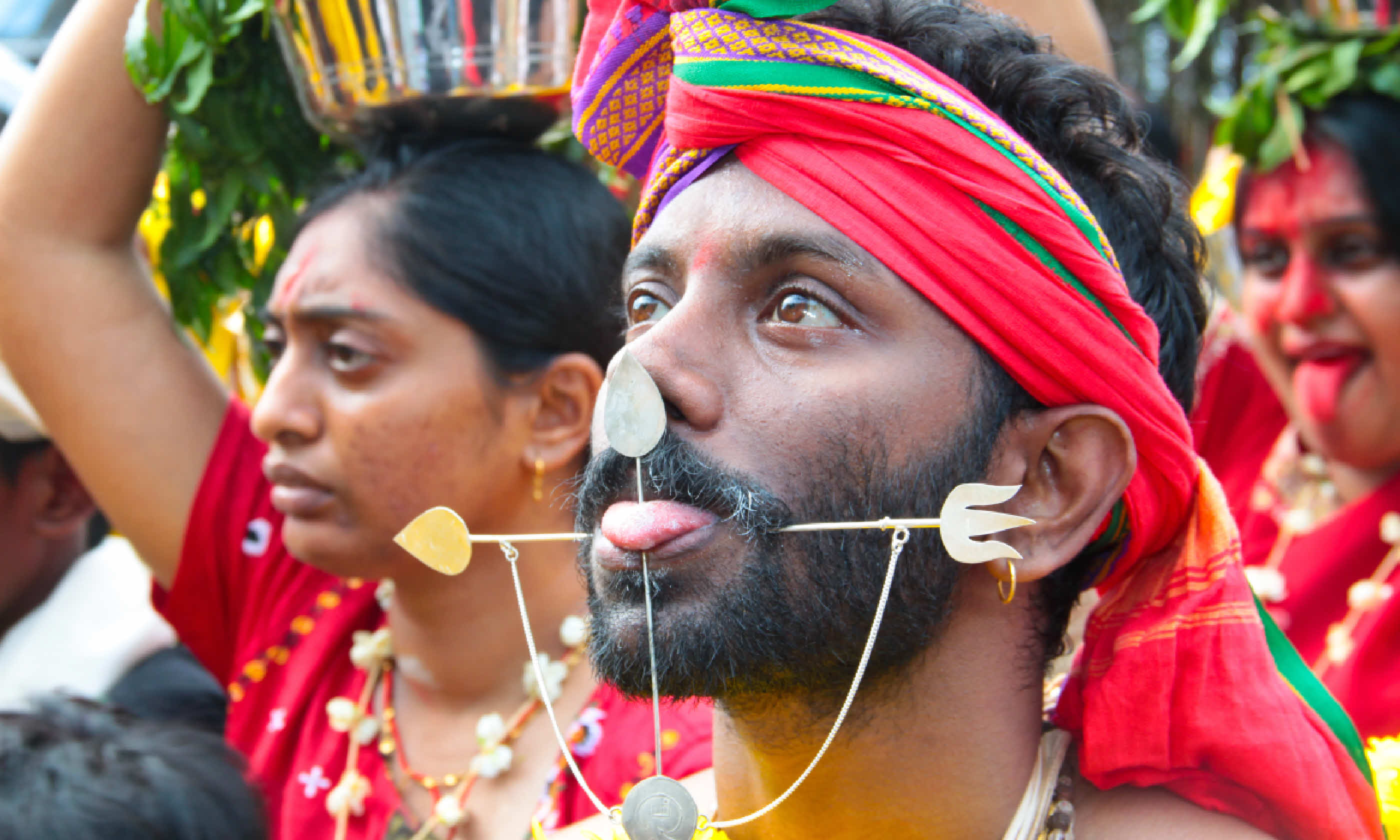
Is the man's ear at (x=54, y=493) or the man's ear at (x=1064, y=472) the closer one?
the man's ear at (x=1064, y=472)

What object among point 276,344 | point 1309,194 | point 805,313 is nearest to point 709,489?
point 805,313

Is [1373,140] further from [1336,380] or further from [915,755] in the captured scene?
[915,755]

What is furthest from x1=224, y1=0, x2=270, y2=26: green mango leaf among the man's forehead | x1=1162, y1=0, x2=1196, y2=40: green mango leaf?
x1=1162, y1=0, x2=1196, y2=40: green mango leaf

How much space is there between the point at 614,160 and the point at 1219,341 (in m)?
3.44

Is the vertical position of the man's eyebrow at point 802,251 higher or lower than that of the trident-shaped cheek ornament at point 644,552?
higher

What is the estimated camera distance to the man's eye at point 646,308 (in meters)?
2.09

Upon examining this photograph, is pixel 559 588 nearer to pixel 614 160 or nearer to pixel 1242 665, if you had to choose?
pixel 614 160

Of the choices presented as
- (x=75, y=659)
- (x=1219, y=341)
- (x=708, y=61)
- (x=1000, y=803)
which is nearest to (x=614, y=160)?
(x=708, y=61)

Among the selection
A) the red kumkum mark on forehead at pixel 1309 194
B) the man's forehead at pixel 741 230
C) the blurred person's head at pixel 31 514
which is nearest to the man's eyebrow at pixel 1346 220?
the red kumkum mark on forehead at pixel 1309 194

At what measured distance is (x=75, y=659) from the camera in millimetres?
3670

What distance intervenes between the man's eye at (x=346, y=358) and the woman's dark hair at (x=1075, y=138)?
4.48ft

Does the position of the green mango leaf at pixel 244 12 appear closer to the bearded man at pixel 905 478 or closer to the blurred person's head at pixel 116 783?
the bearded man at pixel 905 478

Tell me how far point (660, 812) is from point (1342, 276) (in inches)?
128

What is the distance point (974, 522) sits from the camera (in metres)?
1.80
